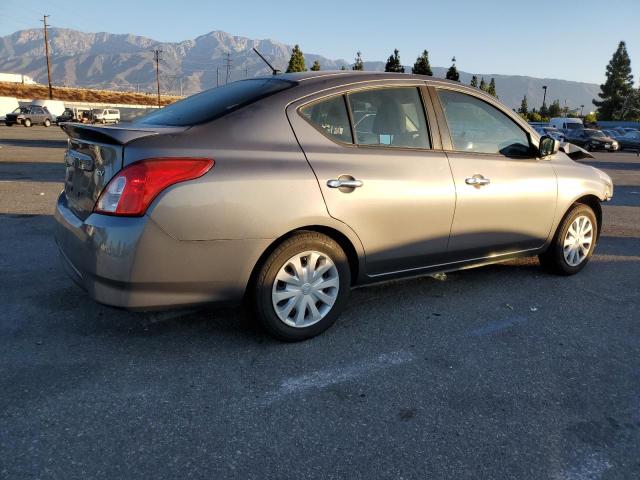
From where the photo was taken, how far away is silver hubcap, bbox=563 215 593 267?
484 centimetres

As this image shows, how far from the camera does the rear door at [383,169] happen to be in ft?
10.8

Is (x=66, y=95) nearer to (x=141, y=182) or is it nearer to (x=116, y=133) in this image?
(x=116, y=133)

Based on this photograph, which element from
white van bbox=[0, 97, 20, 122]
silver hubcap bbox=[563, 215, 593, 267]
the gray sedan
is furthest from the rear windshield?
white van bbox=[0, 97, 20, 122]

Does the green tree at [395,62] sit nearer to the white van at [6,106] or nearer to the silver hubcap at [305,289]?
the silver hubcap at [305,289]

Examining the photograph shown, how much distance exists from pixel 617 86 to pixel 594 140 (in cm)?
6004

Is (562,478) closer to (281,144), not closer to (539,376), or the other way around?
(539,376)

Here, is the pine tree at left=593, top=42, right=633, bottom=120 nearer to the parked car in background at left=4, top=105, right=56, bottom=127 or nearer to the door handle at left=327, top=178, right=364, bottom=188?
the parked car in background at left=4, top=105, right=56, bottom=127

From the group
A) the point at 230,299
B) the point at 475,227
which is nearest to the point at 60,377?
the point at 230,299

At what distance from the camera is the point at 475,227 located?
4027 millimetres

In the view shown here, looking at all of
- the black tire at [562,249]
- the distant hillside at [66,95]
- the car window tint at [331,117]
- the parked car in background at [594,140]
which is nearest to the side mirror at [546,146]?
the black tire at [562,249]

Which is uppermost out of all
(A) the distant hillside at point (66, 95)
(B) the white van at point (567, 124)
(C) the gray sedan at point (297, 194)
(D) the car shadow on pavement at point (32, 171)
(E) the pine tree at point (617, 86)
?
(E) the pine tree at point (617, 86)

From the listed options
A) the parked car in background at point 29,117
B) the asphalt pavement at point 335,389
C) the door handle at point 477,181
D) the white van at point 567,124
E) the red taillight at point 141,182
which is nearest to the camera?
the asphalt pavement at point 335,389

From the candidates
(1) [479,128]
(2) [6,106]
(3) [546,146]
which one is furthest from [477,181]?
(2) [6,106]

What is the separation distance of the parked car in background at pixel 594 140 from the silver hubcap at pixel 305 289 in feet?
115
